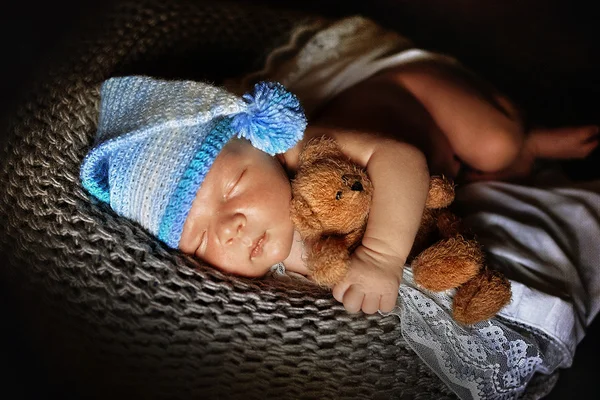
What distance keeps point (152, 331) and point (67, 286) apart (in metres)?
0.11

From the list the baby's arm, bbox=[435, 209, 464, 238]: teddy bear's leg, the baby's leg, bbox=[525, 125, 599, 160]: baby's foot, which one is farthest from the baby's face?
bbox=[525, 125, 599, 160]: baby's foot

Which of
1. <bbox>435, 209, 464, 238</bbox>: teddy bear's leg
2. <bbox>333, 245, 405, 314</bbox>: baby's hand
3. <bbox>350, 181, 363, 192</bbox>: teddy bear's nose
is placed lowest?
<bbox>333, 245, 405, 314</bbox>: baby's hand

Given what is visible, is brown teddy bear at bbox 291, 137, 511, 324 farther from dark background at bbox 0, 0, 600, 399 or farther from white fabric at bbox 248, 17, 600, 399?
dark background at bbox 0, 0, 600, 399

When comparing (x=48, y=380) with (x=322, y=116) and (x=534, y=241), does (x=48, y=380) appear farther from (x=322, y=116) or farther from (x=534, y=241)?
(x=534, y=241)

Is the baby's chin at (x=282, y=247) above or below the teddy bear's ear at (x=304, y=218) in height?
below

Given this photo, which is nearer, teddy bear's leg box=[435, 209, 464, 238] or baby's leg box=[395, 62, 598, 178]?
teddy bear's leg box=[435, 209, 464, 238]

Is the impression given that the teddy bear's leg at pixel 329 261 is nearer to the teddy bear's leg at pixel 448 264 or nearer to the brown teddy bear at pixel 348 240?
the brown teddy bear at pixel 348 240

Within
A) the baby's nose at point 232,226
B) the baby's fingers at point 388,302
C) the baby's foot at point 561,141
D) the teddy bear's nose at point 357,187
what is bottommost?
the baby's fingers at point 388,302

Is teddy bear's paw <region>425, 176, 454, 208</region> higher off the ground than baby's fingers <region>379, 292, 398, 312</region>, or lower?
higher

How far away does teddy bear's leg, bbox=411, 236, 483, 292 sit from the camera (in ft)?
2.37

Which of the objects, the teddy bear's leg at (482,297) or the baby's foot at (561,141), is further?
the baby's foot at (561,141)

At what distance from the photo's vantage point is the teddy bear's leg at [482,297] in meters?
0.73

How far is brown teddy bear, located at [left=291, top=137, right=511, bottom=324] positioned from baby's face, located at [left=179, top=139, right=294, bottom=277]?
0.09ft

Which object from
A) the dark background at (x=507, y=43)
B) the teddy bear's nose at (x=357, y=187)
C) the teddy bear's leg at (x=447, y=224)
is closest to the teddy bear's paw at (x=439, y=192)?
the teddy bear's leg at (x=447, y=224)
